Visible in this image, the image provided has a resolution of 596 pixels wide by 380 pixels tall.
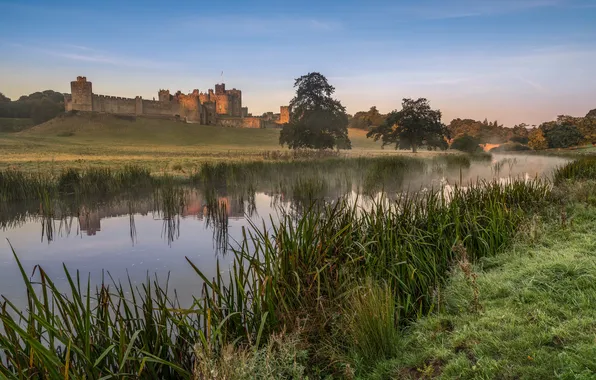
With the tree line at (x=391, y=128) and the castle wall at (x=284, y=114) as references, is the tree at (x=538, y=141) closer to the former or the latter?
the tree line at (x=391, y=128)

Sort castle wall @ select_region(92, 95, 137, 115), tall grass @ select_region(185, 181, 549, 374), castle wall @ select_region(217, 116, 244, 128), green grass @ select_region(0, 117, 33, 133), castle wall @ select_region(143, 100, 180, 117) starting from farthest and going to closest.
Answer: castle wall @ select_region(217, 116, 244, 128), castle wall @ select_region(143, 100, 180, 117), castle wall @ select_region(92, 95, 137, 115), green grass @ select_region(0, 117, 33, 133), tall grass @ select_region(185, 181, 549, 374)

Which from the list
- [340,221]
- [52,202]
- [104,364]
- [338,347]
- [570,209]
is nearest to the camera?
[104,364]

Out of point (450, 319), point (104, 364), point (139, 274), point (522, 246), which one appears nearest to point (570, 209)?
point (522, 246)

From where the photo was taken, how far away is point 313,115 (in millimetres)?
31391

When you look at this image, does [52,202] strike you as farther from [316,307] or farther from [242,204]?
[316,307]

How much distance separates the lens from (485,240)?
249 inches

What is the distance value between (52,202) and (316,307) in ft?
37.6

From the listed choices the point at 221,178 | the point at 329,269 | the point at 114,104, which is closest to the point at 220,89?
the point at 114,104

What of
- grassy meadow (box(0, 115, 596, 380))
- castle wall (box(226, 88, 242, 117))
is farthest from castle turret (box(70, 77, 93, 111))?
grassy meadow (box(0, 115, 596, 380))

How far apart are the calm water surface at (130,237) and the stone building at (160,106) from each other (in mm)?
88987

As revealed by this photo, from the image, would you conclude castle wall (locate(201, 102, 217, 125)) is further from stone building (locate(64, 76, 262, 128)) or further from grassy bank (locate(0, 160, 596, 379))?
grassy bank (locate(0, 160, 596, 379))

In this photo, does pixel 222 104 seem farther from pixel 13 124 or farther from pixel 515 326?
pixel 515 326

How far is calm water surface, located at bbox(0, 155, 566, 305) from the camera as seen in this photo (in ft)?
22.3

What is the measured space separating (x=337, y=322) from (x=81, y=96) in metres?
102
